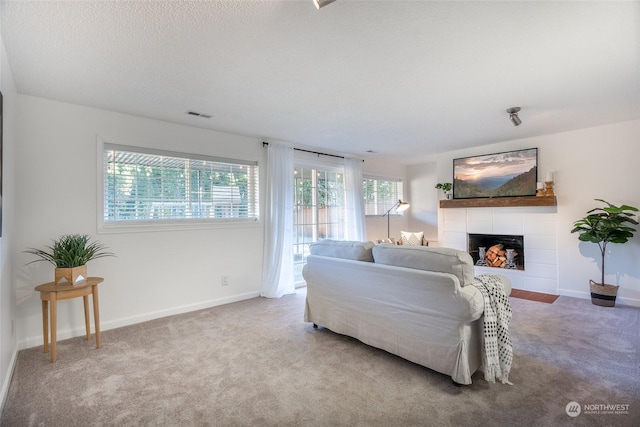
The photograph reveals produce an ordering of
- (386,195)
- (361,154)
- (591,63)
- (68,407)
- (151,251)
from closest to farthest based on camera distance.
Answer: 1. (68,407)
2. (591,63)
3. (151,251)
4. (361,154)
5. (386,195)

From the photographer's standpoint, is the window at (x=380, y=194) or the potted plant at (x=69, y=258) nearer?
the potted plant at (x=69, y=258)

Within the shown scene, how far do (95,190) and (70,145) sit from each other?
47 centimetres

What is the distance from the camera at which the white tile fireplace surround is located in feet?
14.2

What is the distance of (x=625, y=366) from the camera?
224cm

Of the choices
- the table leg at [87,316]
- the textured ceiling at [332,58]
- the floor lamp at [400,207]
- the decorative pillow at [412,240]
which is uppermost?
the textured ceiling at [332,58]

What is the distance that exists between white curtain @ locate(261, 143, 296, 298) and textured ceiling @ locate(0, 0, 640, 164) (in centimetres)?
95

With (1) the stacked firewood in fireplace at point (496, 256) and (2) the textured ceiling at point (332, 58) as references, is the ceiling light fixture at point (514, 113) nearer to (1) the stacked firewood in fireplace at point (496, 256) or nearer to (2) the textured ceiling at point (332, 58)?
(2) the textured ceiling at point (332, 58)

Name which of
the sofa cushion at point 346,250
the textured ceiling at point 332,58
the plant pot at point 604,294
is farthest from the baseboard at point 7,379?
the plant pot at point 604,294

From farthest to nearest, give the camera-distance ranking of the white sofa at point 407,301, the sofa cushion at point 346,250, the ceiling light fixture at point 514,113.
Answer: the ceiling light fixture at point 514,113 < the sofa cushion at point 346,250 < the white sofa at point 407,301

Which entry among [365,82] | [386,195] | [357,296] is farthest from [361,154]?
[357,296]

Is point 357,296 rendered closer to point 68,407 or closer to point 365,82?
point 365,82

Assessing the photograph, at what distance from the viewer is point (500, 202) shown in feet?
15.2

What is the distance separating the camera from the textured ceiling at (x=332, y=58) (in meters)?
1.66

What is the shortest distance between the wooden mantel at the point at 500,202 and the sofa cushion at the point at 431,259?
298 cm
